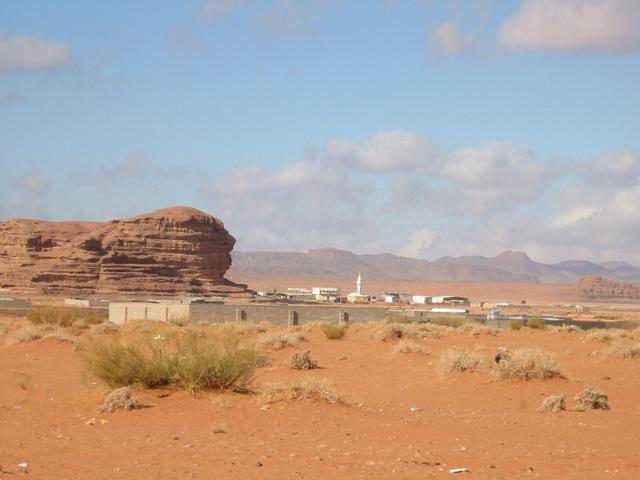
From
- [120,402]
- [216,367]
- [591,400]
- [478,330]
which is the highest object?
[216,367]

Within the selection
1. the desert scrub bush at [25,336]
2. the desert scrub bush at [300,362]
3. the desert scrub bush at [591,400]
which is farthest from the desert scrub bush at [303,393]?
the desert scrub bush at [25,336]

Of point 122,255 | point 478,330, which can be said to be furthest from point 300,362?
point 122,255

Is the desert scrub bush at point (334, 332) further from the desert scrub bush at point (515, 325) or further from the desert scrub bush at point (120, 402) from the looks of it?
the desert scrub bush at point (120, 402)

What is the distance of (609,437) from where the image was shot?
47.9 ft

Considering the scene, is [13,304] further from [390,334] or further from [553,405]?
[553,405]

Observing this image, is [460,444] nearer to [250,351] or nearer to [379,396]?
[250,351]

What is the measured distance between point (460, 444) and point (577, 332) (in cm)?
3247

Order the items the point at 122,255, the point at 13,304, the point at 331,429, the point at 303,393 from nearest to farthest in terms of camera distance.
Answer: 1. the point at 331,429
2. the point at 303,393
3. the point at 13,304
4. the point at 122,255

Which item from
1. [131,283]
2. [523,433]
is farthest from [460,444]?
[131,283]

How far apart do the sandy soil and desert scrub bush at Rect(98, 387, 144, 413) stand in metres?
0.19

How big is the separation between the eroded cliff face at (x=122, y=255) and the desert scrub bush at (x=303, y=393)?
311ft

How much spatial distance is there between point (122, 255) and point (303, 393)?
342ft

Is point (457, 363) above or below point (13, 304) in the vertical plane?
below

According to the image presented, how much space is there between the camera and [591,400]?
18.0 meters
